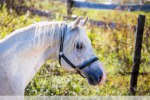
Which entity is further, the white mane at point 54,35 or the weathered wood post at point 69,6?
the weathered wood post at point 69,6

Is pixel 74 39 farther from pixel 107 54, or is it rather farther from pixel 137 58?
pixel 107 54

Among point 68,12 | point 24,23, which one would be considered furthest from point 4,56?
point 68,12

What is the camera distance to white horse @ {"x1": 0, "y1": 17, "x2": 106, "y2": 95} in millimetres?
3863

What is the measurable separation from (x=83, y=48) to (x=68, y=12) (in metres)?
5.84

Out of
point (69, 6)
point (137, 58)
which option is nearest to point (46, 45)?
point (137, 58)

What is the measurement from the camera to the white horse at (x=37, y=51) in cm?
386

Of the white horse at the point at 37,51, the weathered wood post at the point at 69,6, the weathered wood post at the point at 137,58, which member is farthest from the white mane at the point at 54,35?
the weathered wood post at the point at 69,6

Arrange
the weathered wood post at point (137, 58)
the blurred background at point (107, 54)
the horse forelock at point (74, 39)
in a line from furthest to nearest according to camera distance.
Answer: the weathered wood post at point (137, 58), the blurred background at point (107, 54), the horse forelock at point (74, 39)

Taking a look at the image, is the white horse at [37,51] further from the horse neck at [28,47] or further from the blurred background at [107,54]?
the blurred background at [107,54]

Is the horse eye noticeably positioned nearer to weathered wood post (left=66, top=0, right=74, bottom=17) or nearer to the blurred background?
the blurred background

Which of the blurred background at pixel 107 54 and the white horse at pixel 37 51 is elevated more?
the white horse at pixel 37 51

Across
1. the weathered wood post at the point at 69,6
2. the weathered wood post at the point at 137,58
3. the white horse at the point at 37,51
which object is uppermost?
the white horse at the point at 37,51

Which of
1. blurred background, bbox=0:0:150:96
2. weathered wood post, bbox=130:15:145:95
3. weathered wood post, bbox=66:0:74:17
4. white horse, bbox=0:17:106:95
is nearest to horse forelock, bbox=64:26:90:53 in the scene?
white horse, bbox=0:17:106:95

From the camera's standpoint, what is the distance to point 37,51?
3934mm
